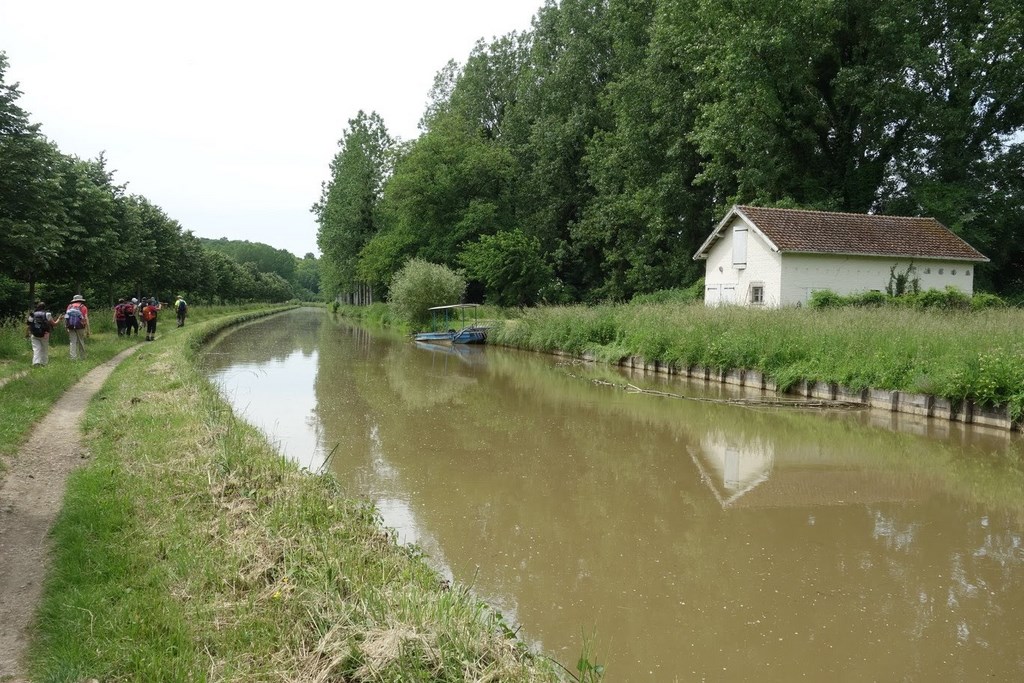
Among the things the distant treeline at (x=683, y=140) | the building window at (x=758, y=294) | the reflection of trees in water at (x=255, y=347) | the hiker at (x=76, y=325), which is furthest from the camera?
the distant treeline at (x=683, y=140)

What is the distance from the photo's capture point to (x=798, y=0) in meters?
30.1

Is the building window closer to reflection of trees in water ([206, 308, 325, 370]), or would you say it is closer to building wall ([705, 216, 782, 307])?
building wall ([705, 216, 782, 307])

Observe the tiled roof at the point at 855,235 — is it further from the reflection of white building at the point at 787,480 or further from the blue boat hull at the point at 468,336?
the reflection of white building at the point at 787,480

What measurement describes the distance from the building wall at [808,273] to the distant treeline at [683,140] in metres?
3.69

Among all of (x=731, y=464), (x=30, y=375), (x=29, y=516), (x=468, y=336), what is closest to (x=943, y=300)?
(x=731, y=464)

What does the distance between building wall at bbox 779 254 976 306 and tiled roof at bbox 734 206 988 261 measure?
1.40 ft

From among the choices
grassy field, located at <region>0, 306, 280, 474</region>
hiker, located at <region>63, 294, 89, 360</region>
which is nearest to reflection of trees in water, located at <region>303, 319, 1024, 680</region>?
grassy field, located at <region>0, 306, 280, 474</region>

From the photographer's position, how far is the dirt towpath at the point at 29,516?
429cm

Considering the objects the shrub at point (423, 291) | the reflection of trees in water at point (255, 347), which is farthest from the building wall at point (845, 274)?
the shrub at point (423, 291)

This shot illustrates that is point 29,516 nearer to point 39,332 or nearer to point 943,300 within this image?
point 39,332

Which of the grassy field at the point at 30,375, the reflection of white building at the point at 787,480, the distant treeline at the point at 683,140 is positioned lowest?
the reflection of white building at the point at 787,480

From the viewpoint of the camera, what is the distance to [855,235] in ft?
90.7

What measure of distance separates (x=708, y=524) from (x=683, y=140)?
32946mm

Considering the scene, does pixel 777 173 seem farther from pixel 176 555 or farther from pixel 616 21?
pixel 176 555
